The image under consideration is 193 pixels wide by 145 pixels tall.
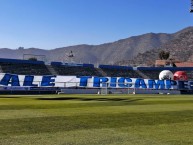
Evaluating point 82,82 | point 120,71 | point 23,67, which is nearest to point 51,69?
point 23,67

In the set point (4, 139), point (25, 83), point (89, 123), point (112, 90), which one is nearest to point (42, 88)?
point (25, 83)

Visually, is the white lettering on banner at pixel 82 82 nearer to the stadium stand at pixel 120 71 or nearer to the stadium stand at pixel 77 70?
the stadium stand at pixel 77 70

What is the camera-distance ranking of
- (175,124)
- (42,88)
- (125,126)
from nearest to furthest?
(125,126)
(175,124)
(42,88)

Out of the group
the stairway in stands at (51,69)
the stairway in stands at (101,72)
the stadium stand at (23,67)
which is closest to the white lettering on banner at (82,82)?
the stadium stand at (23,67)

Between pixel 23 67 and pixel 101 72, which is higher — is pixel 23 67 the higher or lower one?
the higher one

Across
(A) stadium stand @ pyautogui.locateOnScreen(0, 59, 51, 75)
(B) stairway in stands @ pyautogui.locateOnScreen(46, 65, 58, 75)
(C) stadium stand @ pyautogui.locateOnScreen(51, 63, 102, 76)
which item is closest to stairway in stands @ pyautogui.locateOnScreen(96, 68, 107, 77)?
(C) stadium stand @ pyautogui.locateOnScreen(51, 63, 102, 76)

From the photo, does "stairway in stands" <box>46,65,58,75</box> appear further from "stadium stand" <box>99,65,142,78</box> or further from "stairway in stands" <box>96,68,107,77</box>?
"stadium stand" <box>99,65,142,78</box>

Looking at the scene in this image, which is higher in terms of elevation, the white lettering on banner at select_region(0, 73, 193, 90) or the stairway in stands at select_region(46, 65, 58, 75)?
the stairway in stands at select_region(46, 65, 58, 75)

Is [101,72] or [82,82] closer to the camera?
[82,82]

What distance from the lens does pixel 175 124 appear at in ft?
50.4

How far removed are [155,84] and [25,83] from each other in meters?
23.1

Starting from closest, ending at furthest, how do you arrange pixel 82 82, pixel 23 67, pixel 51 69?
pixel 82 82
pixel 23 67
pixel 51 69

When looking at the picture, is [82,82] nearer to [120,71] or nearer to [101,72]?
[101,72]

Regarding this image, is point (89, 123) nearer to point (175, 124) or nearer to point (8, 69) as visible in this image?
point (175, 124)
